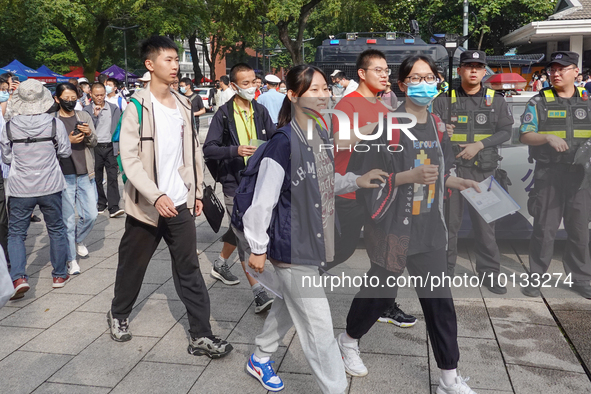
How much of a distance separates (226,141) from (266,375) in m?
1.98

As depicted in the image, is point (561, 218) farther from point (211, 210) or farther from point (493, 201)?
point (211, 210)

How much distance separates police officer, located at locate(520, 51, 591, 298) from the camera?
4.73 meters

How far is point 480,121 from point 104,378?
344cm

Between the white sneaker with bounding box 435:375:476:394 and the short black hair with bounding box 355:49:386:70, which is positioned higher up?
the short black hair with bounding box 355:49:386:70

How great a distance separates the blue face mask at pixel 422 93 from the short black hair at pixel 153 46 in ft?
4.96

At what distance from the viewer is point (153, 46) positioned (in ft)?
12.2

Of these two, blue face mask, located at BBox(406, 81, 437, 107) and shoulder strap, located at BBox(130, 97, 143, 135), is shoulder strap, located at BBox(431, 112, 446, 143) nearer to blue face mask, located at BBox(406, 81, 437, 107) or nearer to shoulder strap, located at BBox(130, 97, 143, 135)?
blue face mask, located at BBox(406, 81, 437, 107)

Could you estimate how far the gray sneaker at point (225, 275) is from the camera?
17.0 feet

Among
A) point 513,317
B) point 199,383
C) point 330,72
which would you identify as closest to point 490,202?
point 513,317

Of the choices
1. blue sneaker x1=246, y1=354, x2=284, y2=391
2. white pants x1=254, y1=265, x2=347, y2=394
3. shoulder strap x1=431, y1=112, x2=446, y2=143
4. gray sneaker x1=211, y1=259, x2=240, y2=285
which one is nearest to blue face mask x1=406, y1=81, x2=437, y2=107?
shoulder strap x1=431, y1=112, x2=446, y2=143

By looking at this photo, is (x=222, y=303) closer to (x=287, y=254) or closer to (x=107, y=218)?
(x=287, y=254)

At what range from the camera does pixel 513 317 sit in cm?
435

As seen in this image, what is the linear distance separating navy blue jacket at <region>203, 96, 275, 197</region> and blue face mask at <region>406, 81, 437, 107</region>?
160 cm

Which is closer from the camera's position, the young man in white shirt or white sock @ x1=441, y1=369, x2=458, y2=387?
white sock @ x1=441, y1=369, x2=458, y2=387
